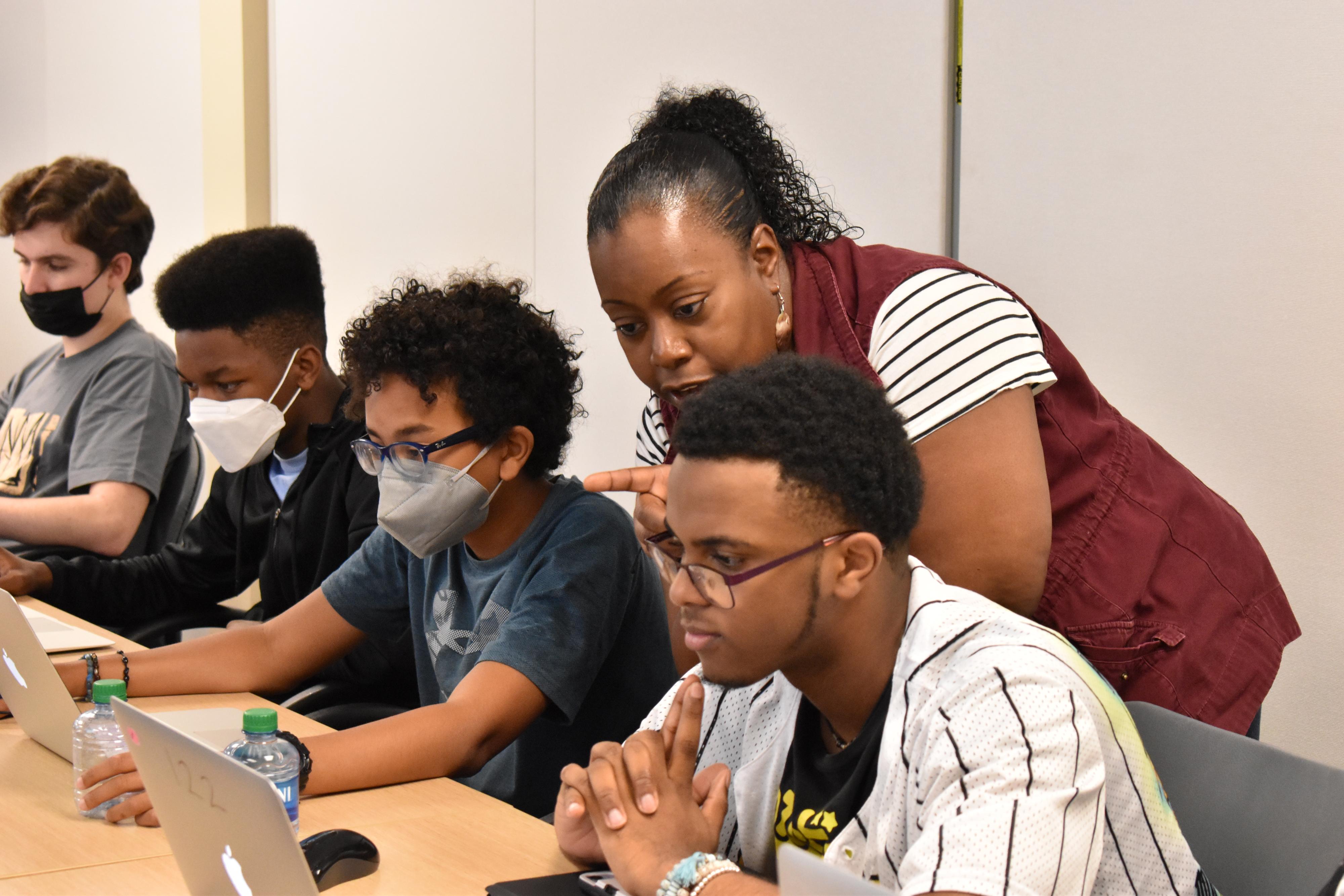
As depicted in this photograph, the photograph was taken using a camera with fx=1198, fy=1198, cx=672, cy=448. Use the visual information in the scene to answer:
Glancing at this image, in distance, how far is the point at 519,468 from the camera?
1932 mm

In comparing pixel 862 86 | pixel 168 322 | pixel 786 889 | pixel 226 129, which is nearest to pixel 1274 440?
pixel 862 86

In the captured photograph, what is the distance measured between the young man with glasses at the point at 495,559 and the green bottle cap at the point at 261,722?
361 mm

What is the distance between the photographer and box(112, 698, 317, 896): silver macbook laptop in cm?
99

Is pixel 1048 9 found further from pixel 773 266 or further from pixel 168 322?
pixel 168 322

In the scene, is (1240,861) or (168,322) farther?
(168,322)

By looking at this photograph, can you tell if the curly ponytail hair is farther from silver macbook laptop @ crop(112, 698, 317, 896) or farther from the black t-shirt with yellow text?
silver macbook laptop @ crop(112, 698, 317, 896)

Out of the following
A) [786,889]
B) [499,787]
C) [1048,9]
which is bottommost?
[499,787]

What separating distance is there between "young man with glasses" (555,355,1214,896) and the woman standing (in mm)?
147

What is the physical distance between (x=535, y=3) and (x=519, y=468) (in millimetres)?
1890

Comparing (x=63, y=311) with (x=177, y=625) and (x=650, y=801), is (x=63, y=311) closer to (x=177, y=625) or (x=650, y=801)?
(x=177, y=625)

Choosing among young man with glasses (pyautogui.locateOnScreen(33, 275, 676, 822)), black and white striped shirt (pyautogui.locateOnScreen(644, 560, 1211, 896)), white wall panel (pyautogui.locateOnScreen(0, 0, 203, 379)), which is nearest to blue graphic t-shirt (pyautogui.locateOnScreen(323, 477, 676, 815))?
young man with glasses (pyautogui.locateOnScreen(33, 275, 676, 822))

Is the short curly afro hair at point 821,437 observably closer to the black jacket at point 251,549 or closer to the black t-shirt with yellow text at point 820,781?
the black t-shirt with yellow text at point 820,781

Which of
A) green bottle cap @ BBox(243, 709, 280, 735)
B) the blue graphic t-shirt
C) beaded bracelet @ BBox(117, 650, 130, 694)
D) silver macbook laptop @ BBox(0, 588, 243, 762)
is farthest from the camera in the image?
beaded bracelet @ BBox(117, 650, 130, 694)

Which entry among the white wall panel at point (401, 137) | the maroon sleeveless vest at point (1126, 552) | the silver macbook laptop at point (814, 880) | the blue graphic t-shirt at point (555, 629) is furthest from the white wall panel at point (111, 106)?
the silver macbook laptop at point (814, 880)
